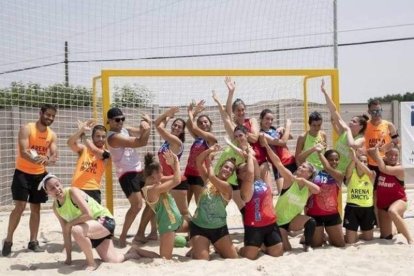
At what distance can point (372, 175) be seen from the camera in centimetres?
686

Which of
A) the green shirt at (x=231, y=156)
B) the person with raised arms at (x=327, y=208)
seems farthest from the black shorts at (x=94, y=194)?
the person with raised arms at (x=327, y=208)

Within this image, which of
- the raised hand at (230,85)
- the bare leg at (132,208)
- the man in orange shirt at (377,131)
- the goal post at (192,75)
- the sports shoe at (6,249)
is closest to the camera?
the sports shoe at (6,249)

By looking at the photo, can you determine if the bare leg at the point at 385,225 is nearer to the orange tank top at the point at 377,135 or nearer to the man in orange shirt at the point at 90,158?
the orange tank top at the point at 377,135

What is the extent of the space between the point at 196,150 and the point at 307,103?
2.51m

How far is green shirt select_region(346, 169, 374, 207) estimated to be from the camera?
267 inches

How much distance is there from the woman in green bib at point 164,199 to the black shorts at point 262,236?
82cm

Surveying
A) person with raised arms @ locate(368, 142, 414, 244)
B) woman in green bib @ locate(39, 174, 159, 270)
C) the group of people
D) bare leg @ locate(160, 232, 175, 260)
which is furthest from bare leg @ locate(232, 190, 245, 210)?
person with raised arms @ locate(368, 142, 414, 244)

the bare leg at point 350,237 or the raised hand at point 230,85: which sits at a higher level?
the raised hand at point 230,85

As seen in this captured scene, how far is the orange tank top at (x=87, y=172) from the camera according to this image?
6578mm

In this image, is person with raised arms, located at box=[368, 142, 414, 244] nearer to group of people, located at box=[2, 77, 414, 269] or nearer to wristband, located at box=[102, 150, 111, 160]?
group of people, located at box=[2, 77, 414, 269]

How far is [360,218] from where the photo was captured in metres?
6.83

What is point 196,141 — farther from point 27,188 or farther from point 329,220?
point 27,188

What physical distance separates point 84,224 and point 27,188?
1.32 meters

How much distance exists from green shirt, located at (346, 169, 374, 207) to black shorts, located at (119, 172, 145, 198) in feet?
9.14
